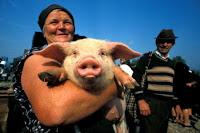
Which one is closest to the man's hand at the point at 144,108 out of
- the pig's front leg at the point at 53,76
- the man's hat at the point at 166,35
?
the man's hat at the point at 166,35

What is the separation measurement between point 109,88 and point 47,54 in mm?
479

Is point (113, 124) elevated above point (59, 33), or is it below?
below

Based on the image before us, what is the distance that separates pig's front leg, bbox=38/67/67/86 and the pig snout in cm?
13

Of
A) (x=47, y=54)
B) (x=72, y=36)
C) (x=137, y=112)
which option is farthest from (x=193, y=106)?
(x=47, y=54)

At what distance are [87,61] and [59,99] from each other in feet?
0.91

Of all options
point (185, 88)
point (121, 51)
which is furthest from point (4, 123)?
point (185, 88)

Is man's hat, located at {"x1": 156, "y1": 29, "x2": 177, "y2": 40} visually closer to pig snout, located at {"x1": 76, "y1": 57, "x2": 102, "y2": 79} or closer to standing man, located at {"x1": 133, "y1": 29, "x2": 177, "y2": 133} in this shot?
standing man, located at {"x1": 133, "y1": 29, "x2": 177, "y2": 133}

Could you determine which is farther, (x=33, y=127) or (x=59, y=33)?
(x=59, y=33)

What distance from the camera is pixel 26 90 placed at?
1746 mm

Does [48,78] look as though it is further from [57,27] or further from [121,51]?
Result: [57,27]

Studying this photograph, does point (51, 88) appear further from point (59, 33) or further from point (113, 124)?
point (59, 33)

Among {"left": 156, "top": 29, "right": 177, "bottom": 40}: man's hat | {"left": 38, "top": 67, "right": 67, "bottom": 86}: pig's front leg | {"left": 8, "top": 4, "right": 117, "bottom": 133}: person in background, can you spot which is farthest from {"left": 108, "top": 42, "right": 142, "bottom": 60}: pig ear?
{"left": 156, "top": 29, "right": 177, "bottom": 40}: man's hat

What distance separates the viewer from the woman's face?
230 centimetres

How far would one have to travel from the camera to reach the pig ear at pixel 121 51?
2.02 metres
